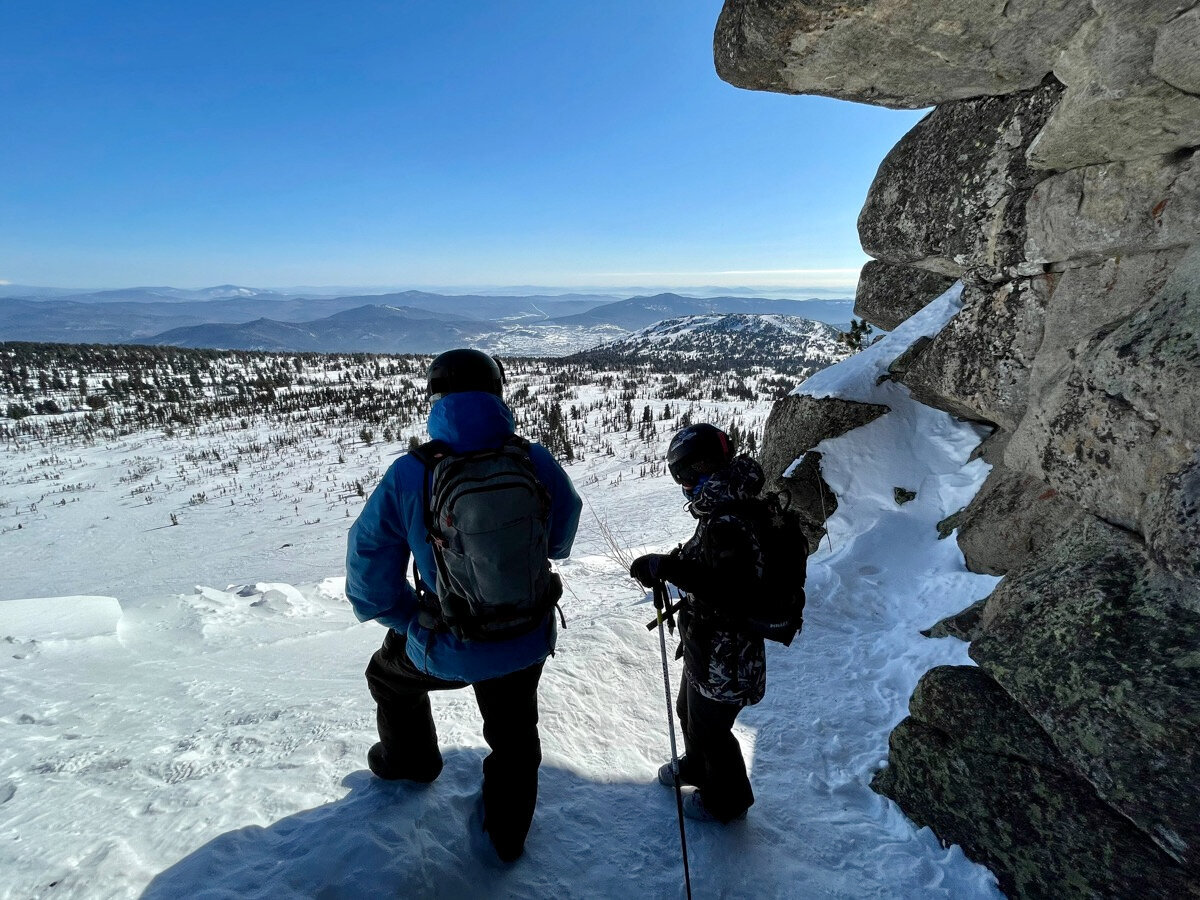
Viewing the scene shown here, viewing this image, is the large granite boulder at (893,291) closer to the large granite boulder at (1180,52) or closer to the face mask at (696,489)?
the large granite boulder at (1180,52)

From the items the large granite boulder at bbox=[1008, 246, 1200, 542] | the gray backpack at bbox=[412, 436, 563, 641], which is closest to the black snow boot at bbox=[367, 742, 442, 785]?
the gray backpack at bbox=[412, 436, 563, 641]

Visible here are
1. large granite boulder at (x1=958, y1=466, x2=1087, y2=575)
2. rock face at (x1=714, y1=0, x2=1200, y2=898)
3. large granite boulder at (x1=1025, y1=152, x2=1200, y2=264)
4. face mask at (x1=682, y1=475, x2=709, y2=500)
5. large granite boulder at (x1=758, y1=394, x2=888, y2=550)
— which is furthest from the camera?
large granite boulder at (x1=758, y1=394, x2=888, y2=550)

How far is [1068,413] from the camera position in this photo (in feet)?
8.21

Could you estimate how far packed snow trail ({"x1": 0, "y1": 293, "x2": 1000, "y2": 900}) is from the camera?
6.79ft

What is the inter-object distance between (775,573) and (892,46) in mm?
4204

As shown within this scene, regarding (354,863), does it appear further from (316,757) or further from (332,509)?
(332,509)

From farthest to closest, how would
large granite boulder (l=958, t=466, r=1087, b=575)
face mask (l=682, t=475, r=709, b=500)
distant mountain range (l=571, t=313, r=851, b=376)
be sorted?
1. distant mountain range (l=571, t=313, r=851, b=376)
2. large granite boulder (l=958, t=466, r=1087, b=575)
3. face mask (l=682, t=475, r=709, b=500)

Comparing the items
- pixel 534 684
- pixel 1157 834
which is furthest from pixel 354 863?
pixel 1157 834

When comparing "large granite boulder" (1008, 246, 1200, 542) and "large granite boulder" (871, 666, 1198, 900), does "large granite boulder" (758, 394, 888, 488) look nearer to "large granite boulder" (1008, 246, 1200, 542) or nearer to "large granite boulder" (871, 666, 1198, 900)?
"large granite boulder" (1008, 246, 1200, 542)

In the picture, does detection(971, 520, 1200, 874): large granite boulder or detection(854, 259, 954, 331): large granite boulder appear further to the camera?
detection(854, 259, 954, 331): large granite boulder

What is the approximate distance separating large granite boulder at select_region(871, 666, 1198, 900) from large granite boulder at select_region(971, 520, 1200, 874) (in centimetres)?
18

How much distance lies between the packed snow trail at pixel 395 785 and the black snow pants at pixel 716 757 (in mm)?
157

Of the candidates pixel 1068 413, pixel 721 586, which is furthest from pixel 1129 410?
pixel 721 586

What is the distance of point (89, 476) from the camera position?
12102 mm
